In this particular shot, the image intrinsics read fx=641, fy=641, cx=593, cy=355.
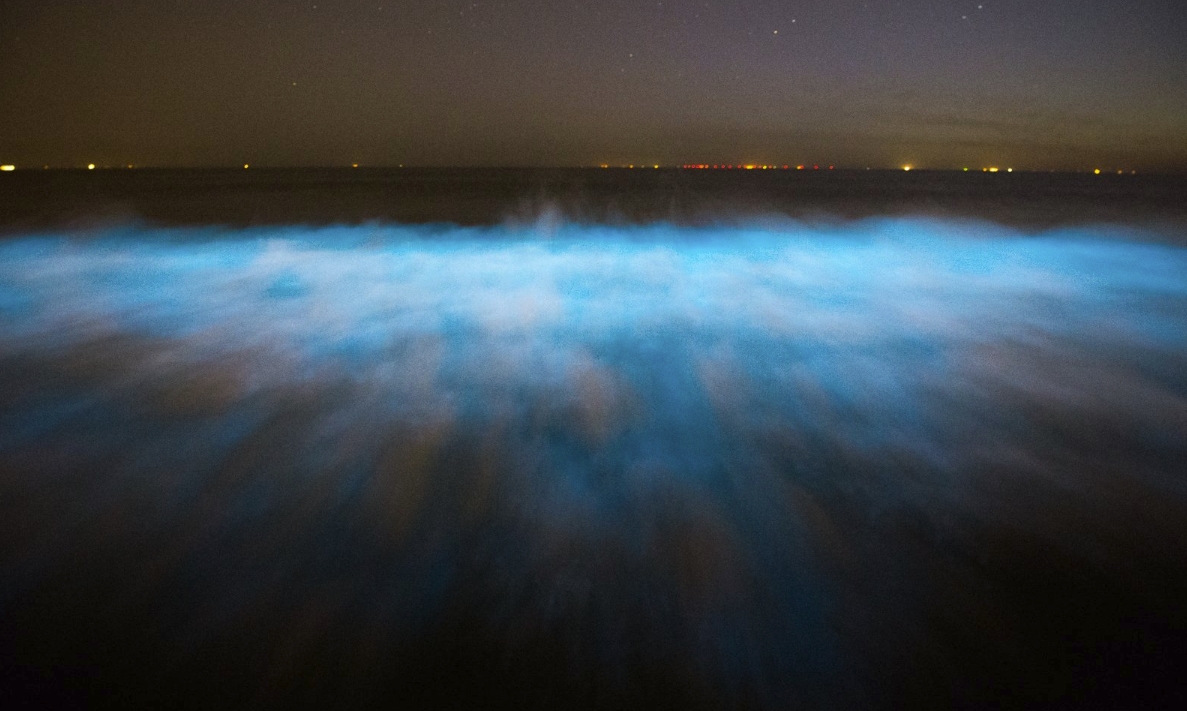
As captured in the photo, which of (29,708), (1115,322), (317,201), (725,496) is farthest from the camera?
(317,201)

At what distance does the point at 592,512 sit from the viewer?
369 centimetres

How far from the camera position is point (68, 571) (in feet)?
10.3

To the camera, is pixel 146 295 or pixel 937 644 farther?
pixel 146 295

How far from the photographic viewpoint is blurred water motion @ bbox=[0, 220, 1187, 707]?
8.28ft

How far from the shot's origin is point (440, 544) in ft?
10.9

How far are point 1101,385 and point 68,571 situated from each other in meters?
8.02

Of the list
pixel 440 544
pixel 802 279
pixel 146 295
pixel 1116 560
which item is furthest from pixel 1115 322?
pixel 146 295

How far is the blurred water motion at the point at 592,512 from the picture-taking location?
2.52 meters

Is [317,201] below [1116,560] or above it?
below

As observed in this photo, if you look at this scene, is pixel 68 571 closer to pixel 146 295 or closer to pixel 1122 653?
pixel 1122 653

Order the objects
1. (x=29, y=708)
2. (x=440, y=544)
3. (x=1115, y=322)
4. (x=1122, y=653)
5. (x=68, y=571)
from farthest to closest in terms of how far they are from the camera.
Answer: (x=1115, y=322)
(x=440, y=544)
(x=68, y=571)
(x=1122, y=653)
(x=29, y=708)

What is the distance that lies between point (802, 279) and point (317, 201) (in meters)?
29.6

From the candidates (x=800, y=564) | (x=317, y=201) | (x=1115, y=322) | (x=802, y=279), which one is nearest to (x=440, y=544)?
(x=800, y=564)

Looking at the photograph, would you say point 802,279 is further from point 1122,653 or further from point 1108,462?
point 1122,653
